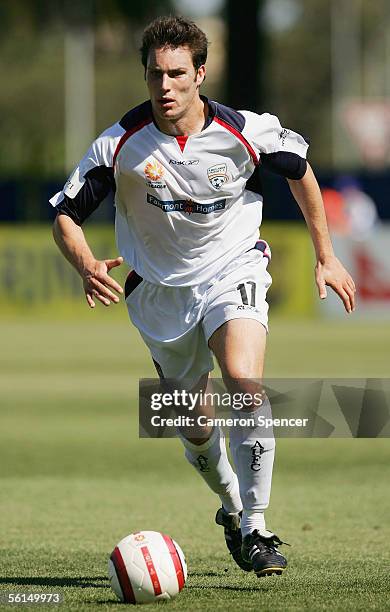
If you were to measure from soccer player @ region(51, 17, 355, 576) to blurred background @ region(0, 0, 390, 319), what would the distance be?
579mm

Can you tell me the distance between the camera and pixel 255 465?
21.2 feet

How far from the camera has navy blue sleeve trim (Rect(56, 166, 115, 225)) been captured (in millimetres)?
6688

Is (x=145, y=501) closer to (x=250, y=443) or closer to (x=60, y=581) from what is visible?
(x=60, y=581)

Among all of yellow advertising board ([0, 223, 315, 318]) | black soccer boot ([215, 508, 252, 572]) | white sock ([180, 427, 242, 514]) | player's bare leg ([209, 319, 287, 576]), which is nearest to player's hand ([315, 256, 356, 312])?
player's bare leg ([209, 319, 287, 576])

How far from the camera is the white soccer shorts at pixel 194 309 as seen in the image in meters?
6.69

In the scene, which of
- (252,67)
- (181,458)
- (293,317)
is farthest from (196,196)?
(252,67)

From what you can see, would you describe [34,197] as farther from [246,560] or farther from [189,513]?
[246,560]

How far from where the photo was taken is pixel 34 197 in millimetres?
32375

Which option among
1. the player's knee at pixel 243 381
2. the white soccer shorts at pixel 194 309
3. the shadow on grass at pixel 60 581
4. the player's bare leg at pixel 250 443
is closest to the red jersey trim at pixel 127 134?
the white soccer shorts at pixel 194 309

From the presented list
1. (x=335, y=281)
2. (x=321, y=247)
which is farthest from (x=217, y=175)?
(x=335, y=281)

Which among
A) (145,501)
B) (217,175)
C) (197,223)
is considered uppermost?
(217,175)

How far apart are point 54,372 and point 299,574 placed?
11.1 meters

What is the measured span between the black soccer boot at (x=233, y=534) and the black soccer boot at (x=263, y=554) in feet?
0.88

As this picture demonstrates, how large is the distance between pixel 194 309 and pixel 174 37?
4.15 ft
